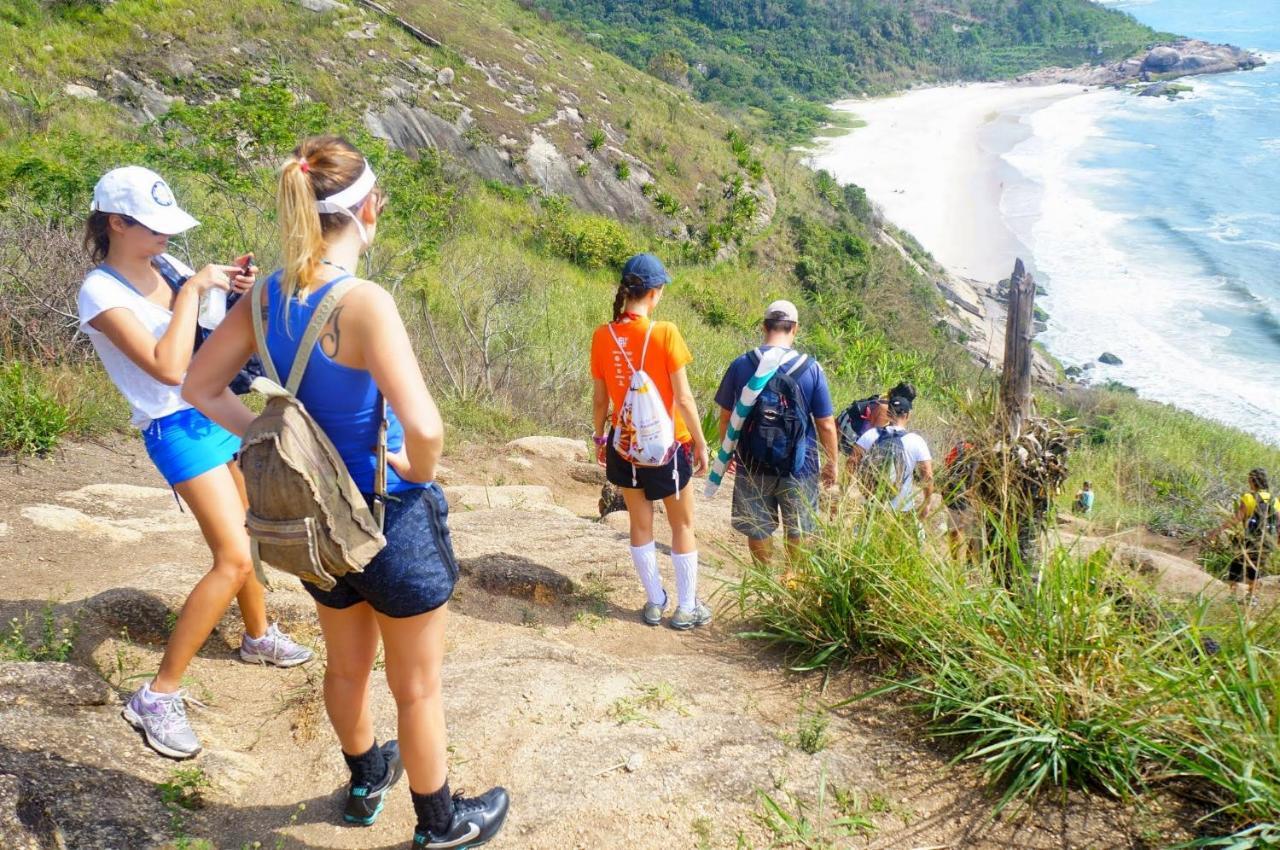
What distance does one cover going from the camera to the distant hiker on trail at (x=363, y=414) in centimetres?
206

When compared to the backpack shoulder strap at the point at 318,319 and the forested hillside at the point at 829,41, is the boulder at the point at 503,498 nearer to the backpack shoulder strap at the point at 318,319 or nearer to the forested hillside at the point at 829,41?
the backpack shoulder strap at the point at 318,319

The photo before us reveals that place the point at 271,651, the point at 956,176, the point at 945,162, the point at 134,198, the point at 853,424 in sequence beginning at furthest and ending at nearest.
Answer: the point at 945,162 < the point at 956,176 < the point at 853,424 < the point at 271,651 < the point at 134,198

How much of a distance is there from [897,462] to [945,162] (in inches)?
2079

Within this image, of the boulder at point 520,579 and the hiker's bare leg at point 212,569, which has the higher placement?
the hiker's bare leg at point 212,569

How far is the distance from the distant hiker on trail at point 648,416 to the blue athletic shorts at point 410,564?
1.62 meters

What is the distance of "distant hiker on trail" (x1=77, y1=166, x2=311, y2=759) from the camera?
277 centimetres

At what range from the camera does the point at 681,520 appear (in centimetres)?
416

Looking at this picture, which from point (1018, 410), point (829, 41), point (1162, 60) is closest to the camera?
point (1018, 410)

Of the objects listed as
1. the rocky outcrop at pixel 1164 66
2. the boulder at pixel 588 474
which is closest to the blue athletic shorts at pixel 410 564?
the boulder at pixel 588 474

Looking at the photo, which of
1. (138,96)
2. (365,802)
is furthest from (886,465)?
(138,96)

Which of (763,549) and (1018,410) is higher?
(1018,410)

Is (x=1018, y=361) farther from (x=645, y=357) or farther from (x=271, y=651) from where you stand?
(x=271, y=651)

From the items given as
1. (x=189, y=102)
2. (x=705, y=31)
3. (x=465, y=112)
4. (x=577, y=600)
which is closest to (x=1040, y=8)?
(x=705, y=31)

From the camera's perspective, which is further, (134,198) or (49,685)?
(49,685)
